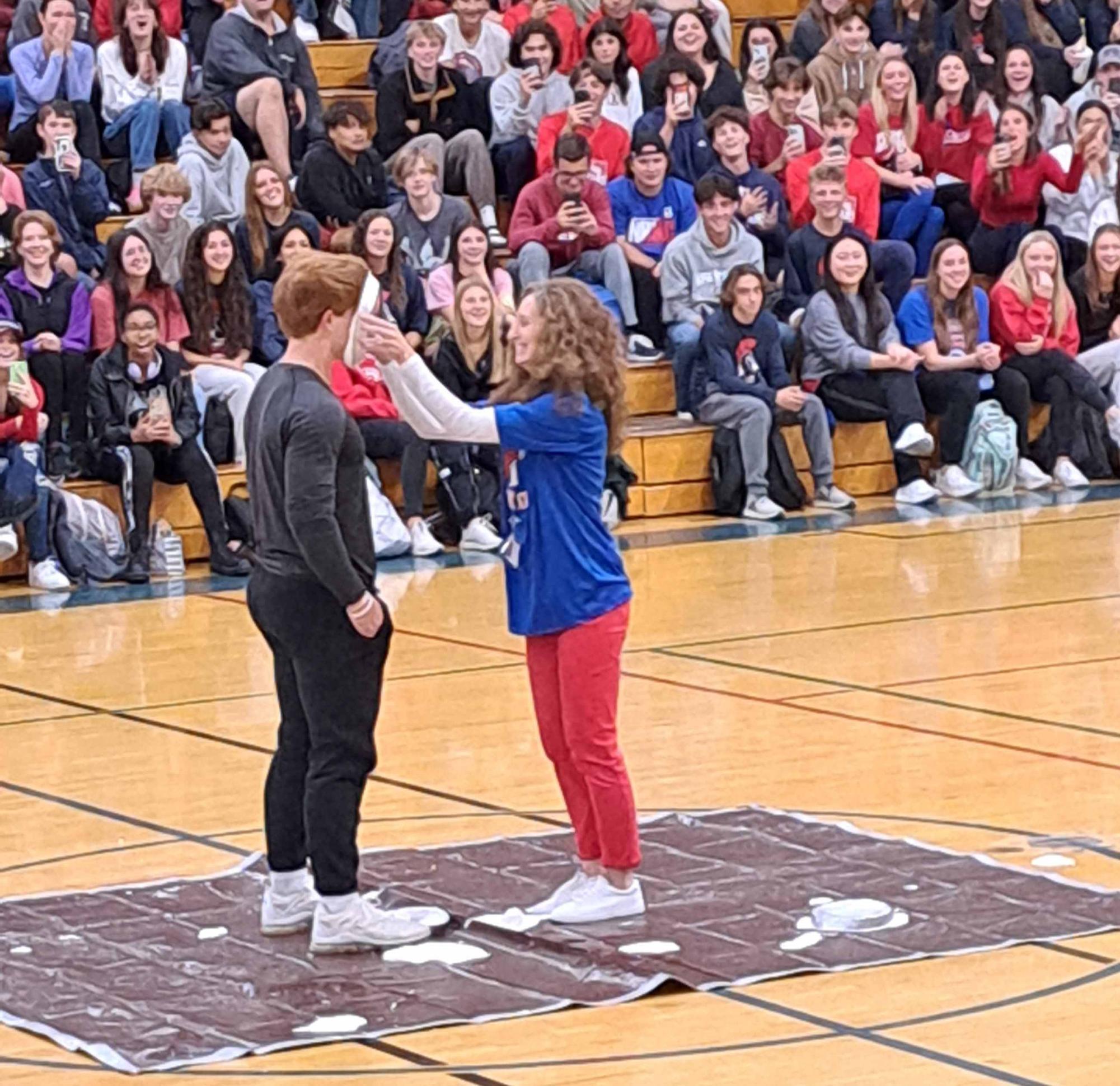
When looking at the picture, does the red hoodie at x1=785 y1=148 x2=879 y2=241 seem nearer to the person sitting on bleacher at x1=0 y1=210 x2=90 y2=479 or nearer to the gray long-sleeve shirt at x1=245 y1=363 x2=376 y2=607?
the person sitting on bleacher at x1=0 y1=210 x2=90 y2=479

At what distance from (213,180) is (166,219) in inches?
29.4

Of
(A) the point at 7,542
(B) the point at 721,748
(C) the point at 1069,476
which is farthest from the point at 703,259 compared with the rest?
(B) the point at 721,748

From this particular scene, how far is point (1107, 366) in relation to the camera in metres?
15.4

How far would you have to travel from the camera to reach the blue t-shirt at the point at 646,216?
1527 cm

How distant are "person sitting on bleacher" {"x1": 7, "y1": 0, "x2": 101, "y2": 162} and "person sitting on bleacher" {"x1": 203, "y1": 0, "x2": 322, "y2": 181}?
78 cm

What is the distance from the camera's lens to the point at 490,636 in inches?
428

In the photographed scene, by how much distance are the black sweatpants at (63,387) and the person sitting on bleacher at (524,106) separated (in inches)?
146

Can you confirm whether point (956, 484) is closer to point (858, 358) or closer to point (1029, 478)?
point (1029, 478)

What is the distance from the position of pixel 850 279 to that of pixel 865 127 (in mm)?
2138

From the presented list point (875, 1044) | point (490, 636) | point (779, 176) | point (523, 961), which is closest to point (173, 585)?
point (490, 636)

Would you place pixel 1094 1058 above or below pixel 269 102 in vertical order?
below

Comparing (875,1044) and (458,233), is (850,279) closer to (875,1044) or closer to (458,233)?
(458,233)

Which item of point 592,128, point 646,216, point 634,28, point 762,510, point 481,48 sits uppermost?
point 634,28

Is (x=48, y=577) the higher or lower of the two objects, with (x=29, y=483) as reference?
lower
